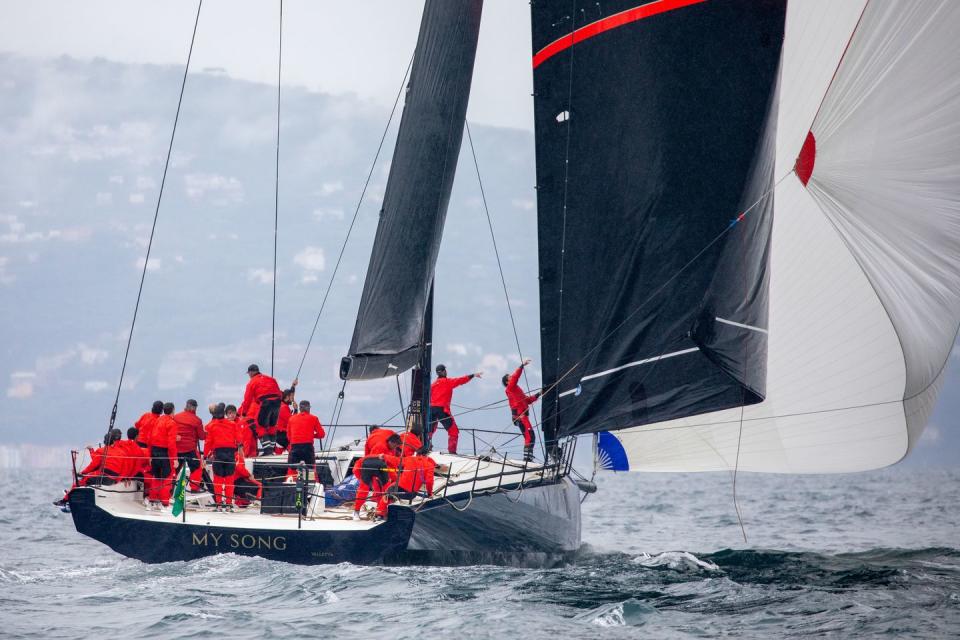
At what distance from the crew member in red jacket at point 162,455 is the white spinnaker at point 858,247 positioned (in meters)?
6.62

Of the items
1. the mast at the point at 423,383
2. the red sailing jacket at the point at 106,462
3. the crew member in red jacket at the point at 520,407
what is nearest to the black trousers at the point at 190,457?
the red sailing jacket at the point at 106,462

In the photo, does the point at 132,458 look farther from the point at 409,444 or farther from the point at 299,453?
the point at 409,444

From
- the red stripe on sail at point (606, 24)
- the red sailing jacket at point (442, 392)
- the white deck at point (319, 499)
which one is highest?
the red stripe on sail at point (606, 24)

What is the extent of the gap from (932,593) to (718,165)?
219 inches

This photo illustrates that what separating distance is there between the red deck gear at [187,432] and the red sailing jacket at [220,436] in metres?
0.49

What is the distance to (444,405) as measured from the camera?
17344mm

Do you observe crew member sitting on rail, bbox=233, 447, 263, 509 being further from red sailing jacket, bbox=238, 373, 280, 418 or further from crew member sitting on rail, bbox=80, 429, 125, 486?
crew member sitting on rail, bbox=80, 429, 125, 486

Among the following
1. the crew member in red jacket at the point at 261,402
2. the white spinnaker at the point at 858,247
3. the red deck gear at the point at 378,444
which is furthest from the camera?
the crew member in red jacket at the point at 261,402

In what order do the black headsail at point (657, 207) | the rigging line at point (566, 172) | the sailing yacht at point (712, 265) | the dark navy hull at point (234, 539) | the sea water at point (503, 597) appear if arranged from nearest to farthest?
the sea water at point (503, 597), the sailing yacht at point (712, 265), the dark navy hull at point (234, 539), the black headsail at point (657, 207), the rigging line at point (566, 172)

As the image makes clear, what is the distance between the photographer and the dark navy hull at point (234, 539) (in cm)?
1258

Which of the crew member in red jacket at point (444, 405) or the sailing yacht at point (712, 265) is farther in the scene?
the crew member in red jacket at point (444, 405)

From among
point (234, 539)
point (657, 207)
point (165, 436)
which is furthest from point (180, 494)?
point (657, 207)

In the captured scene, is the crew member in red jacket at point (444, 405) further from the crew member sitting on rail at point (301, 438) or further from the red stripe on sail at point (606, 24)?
the red stripe on sail at point (606, 24)

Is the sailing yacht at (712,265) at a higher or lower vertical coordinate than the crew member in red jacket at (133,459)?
higher
